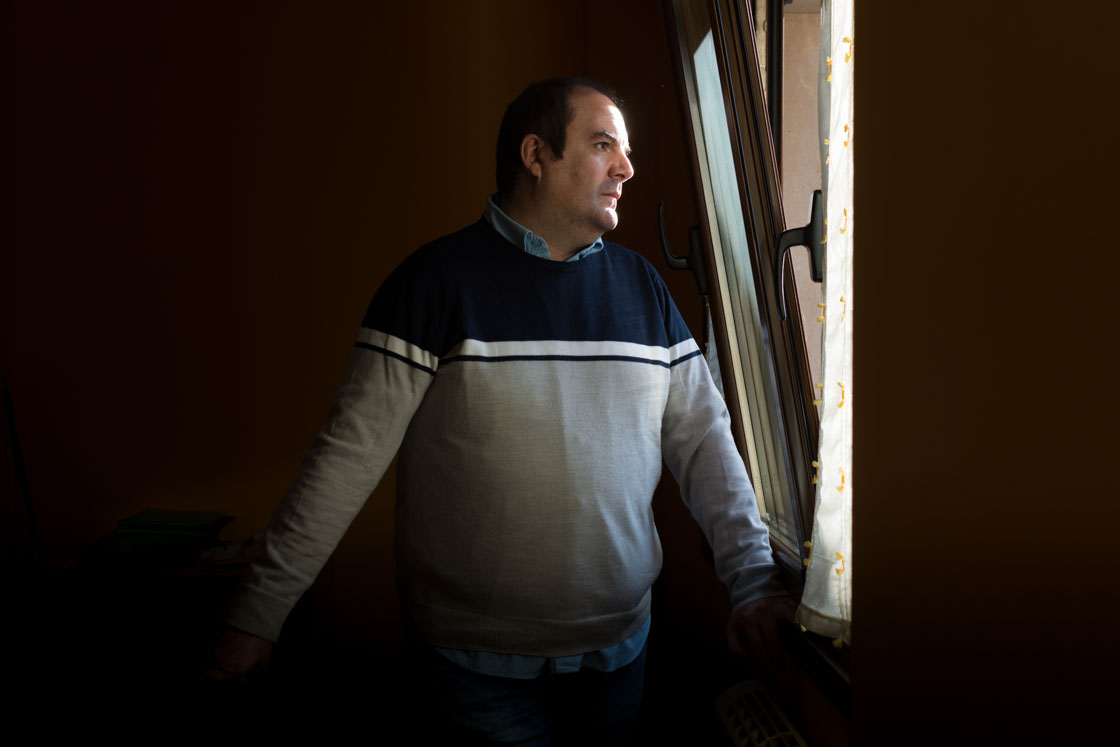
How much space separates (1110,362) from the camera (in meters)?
0.55

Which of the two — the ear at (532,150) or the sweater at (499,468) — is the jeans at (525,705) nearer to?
the sweater at (499,468)

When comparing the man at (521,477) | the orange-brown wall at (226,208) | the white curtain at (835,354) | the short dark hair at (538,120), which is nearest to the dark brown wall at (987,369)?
the white curtain at (835,354)

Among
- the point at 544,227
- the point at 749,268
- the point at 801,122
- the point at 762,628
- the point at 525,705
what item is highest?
the point at 801,122

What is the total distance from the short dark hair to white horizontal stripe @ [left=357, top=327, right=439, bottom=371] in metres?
0.41

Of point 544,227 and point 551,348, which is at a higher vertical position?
point 544,227

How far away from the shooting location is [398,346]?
125 centimetres

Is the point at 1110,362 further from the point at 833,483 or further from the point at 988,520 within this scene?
the point at 833,483

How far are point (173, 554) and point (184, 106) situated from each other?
1.54 m

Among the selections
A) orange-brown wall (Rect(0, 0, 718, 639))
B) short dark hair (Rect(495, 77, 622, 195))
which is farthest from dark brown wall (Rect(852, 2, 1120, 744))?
orange-brown wall (Rect(0, 0, 718, 639))

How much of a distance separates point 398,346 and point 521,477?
304mm

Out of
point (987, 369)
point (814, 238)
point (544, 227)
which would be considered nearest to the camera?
point (987, 369)

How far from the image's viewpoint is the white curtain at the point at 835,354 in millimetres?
1028

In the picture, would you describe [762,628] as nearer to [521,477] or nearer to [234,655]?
[521,477]

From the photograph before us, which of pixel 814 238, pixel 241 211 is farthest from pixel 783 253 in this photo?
pixel 241 211
